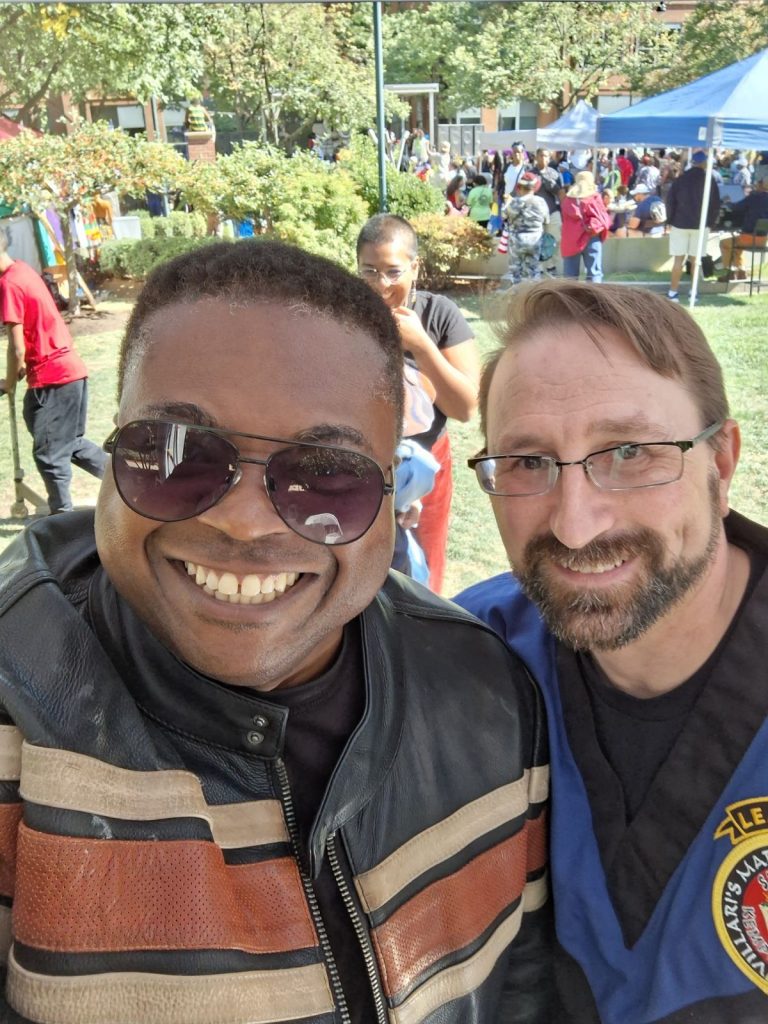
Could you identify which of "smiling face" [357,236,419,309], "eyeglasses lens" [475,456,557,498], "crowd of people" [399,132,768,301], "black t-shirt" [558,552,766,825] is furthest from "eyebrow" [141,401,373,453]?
"crowd of people" [399,132,768,301]

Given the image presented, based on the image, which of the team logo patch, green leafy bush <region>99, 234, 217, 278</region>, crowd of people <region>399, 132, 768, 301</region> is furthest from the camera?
green leafy bush <region>99, 234, 217, 278</region>

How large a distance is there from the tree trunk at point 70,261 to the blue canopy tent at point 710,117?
713cm

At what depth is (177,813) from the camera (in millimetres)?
1164

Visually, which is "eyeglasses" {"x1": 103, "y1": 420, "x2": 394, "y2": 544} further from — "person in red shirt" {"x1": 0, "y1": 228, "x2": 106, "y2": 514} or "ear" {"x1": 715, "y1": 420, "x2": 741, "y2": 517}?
"person in red shirt" {"x1": 0, "y1": 228, "x2": 106, "y2": 514}

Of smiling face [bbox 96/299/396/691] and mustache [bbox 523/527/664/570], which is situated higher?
smiling face [bbox 96/299/396/691]

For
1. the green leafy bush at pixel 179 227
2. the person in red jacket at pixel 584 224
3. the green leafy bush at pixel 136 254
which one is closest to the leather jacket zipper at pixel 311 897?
the person in red jacket at pixel 584 224

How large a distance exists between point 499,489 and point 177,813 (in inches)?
32.3

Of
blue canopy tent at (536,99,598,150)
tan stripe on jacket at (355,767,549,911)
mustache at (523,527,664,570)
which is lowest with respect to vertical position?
tan stripe on jacket at (355,767,549,911)

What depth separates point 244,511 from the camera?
123 cm

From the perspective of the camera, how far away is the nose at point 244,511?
48.3 inches

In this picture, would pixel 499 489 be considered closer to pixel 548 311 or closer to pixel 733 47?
pixel 548 311

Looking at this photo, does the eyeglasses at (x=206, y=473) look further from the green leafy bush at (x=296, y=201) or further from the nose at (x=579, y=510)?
the green leafy bush at (x=296, y=201)

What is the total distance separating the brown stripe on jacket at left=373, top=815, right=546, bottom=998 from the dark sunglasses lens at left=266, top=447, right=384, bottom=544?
57 centimetres

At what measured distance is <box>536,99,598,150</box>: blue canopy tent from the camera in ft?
60.5
